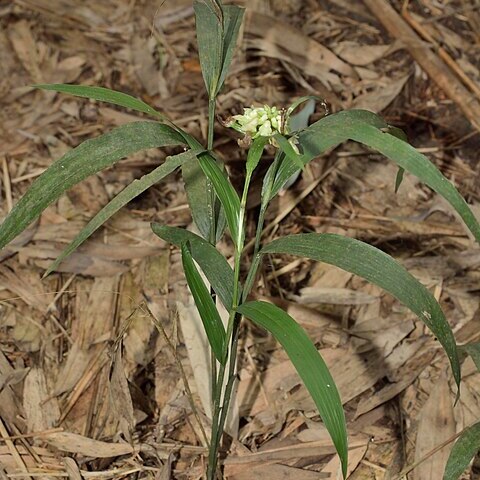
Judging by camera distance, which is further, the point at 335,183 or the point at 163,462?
the point at 335,183

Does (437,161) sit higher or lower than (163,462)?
higher

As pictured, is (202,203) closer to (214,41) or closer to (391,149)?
(214,41)

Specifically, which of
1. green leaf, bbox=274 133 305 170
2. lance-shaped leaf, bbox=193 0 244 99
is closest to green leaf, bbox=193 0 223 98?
lance-shaped leaf, bbox=193 0 244 99

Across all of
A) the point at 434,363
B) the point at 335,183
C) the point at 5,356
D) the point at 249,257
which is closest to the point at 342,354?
the point at 434,363

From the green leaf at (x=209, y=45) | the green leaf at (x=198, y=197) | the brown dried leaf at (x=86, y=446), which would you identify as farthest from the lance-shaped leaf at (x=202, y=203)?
the brown dried leaf at (x=86, y=446)

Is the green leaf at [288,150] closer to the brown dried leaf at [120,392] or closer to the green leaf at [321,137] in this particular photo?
the green leaf at [321,137]

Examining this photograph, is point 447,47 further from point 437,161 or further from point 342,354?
point 342,354
